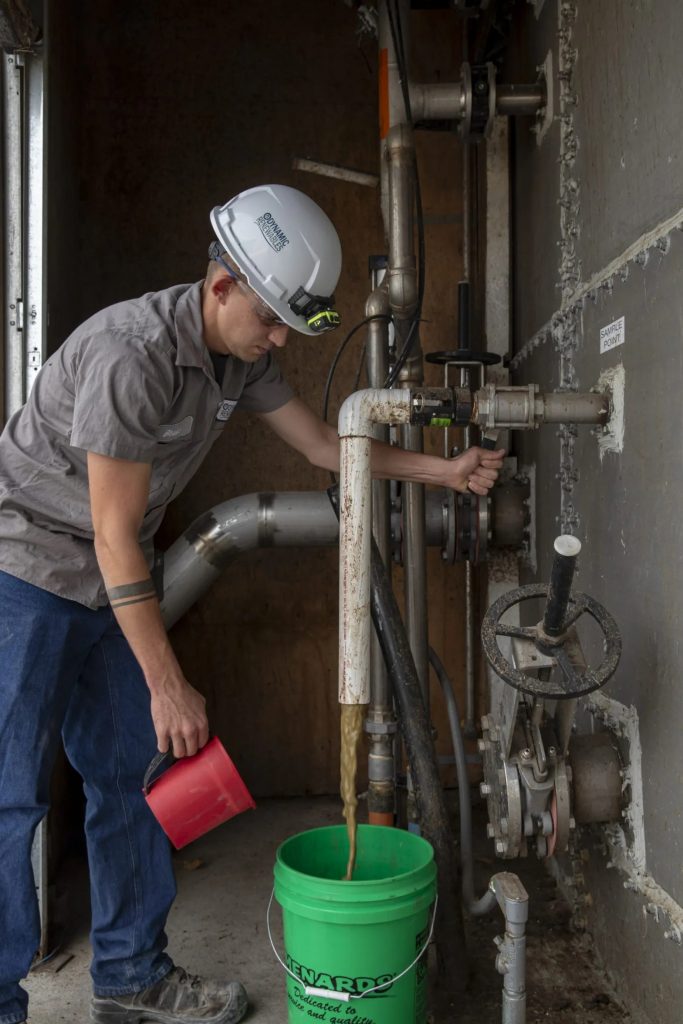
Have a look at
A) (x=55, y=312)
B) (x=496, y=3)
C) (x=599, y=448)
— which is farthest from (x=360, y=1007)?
(x=496, y=3)

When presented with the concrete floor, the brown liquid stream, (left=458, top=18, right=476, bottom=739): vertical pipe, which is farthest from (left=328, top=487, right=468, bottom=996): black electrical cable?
(left=458, top=18, right=476, bottom=739): vertical pipe

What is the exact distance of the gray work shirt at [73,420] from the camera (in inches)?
52.1

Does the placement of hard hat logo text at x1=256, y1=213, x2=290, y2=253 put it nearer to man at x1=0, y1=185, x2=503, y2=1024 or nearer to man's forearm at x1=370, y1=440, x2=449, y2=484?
man at x1=0, y1=185, x2=503, y2=1024

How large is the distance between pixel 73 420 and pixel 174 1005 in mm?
1015

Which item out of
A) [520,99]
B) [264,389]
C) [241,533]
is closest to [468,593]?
[241,533]

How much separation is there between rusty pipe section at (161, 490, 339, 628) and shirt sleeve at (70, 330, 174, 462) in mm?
787

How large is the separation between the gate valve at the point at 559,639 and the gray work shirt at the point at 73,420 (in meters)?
0.58

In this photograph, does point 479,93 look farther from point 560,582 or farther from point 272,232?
point 560,582

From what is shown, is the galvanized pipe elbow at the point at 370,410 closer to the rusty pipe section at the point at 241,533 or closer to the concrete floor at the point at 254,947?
the rusty pipe section at the point at 241,533

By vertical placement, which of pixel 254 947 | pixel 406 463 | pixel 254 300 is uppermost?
pixel 254 300

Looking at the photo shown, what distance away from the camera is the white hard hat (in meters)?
1.41

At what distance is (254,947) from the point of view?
1.76 meters

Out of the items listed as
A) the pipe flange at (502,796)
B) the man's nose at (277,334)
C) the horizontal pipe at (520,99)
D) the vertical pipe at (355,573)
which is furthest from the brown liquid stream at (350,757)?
the horizontal pipe at (520,99)

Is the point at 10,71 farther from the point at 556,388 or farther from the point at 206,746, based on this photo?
the point at 206,746
